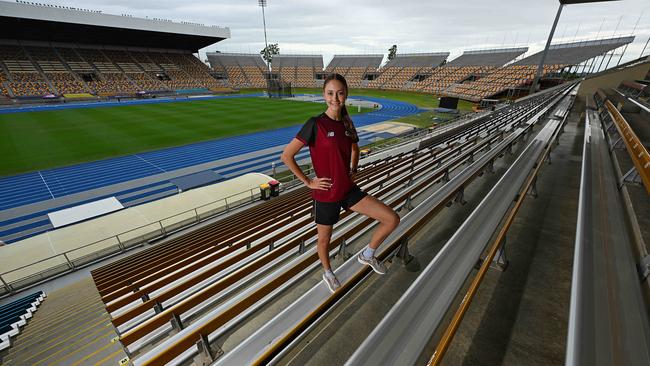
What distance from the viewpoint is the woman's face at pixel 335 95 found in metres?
1.58

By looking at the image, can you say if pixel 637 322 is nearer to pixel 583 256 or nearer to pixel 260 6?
pixel 583 256

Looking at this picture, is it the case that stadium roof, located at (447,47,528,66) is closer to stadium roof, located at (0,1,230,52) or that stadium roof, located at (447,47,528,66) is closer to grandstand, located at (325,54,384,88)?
grandstand, located at (325,54,384,88)

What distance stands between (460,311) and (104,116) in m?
32.9

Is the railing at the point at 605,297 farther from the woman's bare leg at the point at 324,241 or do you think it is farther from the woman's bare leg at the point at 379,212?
the woman's bare leg at the point at 324,241

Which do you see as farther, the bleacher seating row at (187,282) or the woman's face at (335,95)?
the bleacher seating row at (187,282)

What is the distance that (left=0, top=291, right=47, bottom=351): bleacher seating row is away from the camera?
4.04 m

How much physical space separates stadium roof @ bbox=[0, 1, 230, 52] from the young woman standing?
49.8 metres

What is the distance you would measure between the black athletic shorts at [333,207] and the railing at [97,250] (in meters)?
5.69

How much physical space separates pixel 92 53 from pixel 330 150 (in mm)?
59942

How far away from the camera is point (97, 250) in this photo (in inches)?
264

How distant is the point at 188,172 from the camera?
1348cm

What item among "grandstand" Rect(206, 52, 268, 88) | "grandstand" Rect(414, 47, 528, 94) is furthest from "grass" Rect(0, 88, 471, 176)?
"grandstand" Rect(206, 52, 268, 88)

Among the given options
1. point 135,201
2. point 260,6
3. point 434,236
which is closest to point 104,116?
point 135,201

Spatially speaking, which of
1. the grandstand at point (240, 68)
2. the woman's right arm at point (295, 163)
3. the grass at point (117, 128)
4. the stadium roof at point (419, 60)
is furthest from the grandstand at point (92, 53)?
the woman's right arm at point (295, 163)
